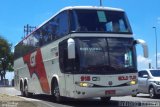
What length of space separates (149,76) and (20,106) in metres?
10.1

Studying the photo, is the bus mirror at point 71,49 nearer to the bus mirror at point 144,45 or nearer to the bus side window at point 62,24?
the bus side window at point 62,24

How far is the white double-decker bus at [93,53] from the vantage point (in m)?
17.0

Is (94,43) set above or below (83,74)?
above

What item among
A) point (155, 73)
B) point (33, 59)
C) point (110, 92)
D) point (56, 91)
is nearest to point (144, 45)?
point (110, 92)

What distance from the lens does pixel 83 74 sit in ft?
55.7

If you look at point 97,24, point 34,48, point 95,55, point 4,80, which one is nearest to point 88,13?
point 97,24

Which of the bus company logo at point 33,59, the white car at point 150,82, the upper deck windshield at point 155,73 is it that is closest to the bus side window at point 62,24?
the bus company logo at point 33,59

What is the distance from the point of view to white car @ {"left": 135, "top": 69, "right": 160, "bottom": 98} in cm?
2406

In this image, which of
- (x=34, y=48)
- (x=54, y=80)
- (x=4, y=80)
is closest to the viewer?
(x=54, y=80)

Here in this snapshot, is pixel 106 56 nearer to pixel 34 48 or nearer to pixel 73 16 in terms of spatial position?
pixel 73 16

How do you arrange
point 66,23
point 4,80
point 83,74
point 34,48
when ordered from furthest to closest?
point 4,80 → point 34,48 → point 66,23 → point 83,74

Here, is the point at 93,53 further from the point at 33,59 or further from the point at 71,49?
the point at 33,59

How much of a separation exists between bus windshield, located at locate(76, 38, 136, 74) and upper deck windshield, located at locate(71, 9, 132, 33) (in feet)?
1.73

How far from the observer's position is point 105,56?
17.2 m
